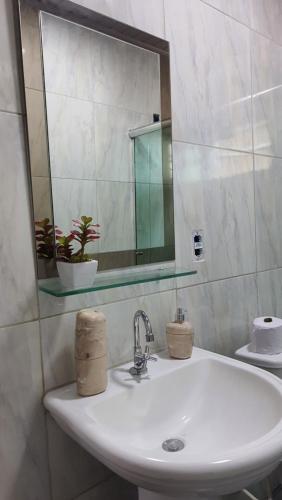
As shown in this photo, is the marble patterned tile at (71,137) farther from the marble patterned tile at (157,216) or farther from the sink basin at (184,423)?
the sink basin at (184,423)

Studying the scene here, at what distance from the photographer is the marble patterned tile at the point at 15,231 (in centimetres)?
79

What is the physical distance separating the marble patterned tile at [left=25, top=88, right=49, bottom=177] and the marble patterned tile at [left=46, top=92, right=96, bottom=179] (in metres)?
0.02

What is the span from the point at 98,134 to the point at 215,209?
54 cm

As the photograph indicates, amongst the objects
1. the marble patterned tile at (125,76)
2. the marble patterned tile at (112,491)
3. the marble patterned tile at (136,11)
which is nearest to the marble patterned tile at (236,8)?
the marble patterned tile at (136,11)

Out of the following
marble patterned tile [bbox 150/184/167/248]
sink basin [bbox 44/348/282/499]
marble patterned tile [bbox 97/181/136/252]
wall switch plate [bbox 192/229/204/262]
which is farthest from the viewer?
wall switch plate [bbox 192/229/204/262]

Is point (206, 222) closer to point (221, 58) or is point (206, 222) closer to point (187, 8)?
point (221, 58)

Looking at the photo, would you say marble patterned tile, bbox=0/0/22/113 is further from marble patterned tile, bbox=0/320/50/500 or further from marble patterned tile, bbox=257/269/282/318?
marble patterned tile, bbox=257/269/282/318

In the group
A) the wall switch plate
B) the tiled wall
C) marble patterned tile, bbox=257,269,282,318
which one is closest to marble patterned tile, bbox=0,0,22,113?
the tiled wall

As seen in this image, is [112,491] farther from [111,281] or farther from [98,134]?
[98,134]

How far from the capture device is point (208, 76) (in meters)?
1.24

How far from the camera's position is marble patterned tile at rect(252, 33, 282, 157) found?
1461 mm

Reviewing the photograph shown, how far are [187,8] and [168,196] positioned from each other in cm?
64

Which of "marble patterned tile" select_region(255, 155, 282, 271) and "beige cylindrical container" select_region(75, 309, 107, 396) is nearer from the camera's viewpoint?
"beige cylindrical container" select_region(75, 309, 107, 396)

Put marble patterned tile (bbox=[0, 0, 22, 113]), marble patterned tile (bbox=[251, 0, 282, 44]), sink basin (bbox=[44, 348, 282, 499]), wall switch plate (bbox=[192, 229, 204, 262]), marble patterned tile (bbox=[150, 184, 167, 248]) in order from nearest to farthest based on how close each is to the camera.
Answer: sink basin (bbox=[44, 348, 282, 499]) → marble patterned tile (bbox=[0, 0, 22, 113]) → marble patterned tile (bbox=[150, 184, 167, 248]) → wall switch plate (bbox=[192, 229, 204, 262]) → marble patterned tile (bbox=[251, 0, 282, 44])
